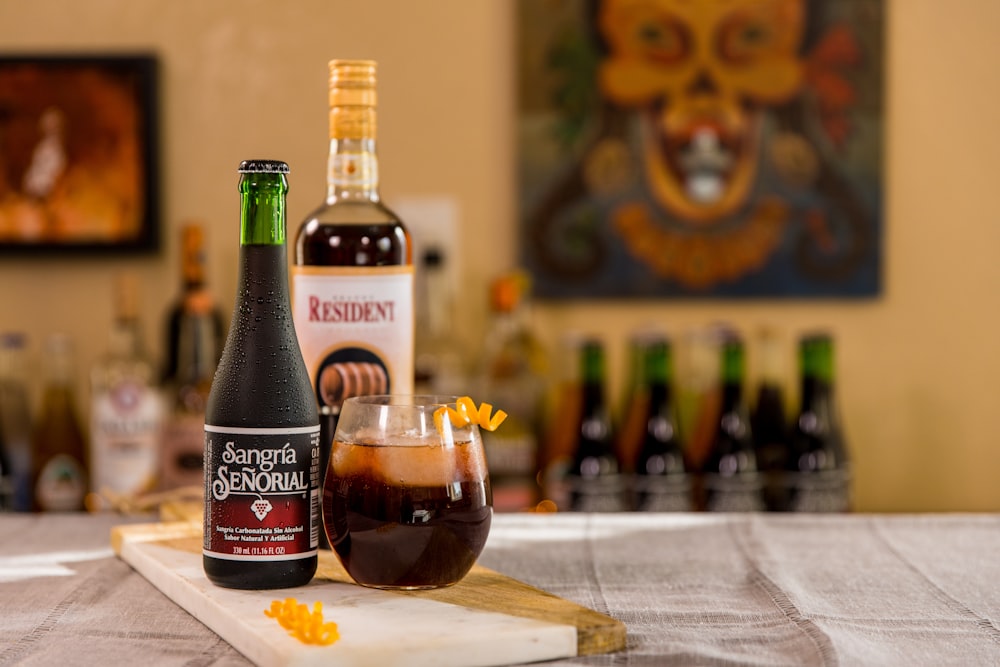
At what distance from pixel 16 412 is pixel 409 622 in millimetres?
1352

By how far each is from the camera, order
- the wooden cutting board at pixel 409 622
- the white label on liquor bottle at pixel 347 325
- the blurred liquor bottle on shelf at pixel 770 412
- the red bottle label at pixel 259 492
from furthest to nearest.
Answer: the blurred liquor bottle on shelf at pixel 770 412, the white label on liquor bottle at pixel 347 325, the red bottle label at pixel 259 492, the wooden cutting board at pixel 409 622

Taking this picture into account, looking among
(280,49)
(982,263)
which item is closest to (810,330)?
(982,263)

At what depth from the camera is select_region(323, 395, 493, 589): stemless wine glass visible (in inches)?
27.0

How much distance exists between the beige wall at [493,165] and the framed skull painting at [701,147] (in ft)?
0.13

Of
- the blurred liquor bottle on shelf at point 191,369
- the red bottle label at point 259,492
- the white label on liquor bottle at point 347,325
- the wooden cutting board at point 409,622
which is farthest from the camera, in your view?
the blurred liquor bottle on shelf at point 191,369

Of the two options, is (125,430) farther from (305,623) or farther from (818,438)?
(305,623)

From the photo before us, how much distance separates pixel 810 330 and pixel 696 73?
436 millimetres

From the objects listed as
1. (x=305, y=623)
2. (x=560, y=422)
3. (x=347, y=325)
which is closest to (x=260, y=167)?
(x=347, y=325)

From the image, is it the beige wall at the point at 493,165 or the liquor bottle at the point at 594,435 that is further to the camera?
the beige wall at the point at 493,165

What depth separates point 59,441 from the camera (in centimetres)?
180

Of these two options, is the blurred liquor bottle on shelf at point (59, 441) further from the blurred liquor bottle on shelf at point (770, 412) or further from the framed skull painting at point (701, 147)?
the blurred liquor bottle on shelf at point (770, 412)

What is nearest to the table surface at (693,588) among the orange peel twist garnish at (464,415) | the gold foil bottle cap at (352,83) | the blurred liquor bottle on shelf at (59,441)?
the orange peel twist garnish at (464,415)

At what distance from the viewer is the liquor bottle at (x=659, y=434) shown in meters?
1.71

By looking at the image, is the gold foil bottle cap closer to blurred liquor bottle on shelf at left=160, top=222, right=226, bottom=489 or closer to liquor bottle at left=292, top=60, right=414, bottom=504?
liquor bottle at left=292, top=60, right=414, bottom=504
